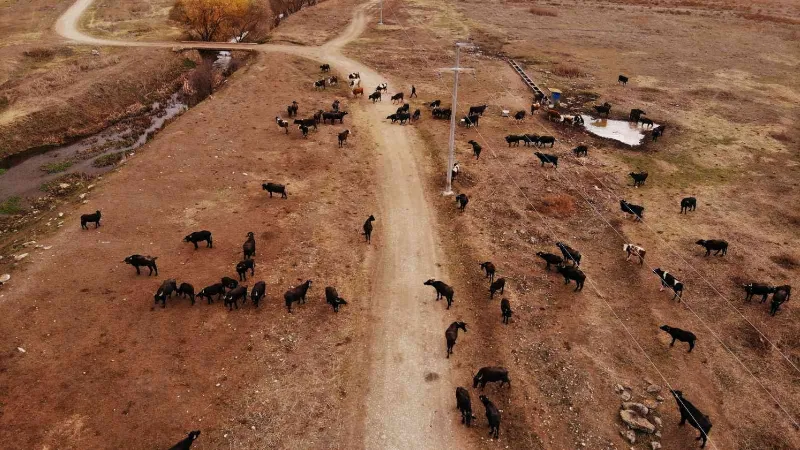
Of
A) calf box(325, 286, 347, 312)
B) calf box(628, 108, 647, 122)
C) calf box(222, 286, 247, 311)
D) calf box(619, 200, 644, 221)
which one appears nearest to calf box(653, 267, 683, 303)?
calf box(619, 200, 644, 221)

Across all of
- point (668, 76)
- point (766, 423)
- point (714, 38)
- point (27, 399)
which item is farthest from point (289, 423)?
point (714, 38)

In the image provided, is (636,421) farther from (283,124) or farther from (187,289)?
(283,124)

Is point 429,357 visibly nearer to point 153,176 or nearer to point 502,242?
point 502,242

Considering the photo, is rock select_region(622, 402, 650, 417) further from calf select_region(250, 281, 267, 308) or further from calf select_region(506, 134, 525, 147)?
calf select_region(506, 134, 525, 147)

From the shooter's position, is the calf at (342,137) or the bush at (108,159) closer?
the bush at (108,159)

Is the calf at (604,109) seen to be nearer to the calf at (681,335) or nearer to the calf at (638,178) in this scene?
the calf at (638,178)

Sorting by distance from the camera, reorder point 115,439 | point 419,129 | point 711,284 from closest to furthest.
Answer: point 115,439
point 711,284
point 419,129

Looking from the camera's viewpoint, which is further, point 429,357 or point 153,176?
point 153,176

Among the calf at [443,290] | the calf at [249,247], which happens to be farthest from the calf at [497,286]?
the calf at [249,247]
